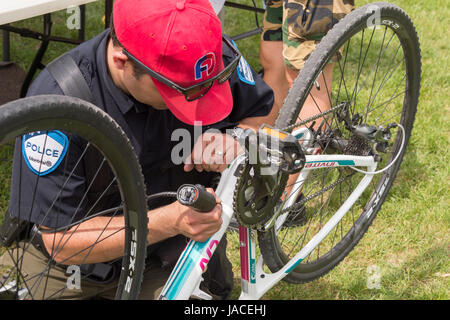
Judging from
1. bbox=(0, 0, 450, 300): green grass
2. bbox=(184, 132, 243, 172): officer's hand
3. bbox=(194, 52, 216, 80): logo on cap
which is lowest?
bbox=(0, 0, 450, 300): green grass

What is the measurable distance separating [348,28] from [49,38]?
7.09ft

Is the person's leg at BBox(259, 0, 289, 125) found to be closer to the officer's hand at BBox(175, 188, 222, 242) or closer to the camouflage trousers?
the camouflage trousers

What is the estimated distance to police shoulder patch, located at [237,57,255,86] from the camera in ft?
6.44

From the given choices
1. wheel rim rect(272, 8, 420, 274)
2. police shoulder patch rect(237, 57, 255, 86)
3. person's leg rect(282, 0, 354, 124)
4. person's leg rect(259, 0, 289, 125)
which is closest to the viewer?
police shoulder patch rect(237, 57, 255, 86)

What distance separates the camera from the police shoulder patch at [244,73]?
1964 mm

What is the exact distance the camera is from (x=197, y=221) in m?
1.66

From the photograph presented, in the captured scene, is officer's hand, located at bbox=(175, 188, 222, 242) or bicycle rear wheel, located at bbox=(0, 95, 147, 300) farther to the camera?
officer's hand, located at bbox=(175, 188, 222, 242)

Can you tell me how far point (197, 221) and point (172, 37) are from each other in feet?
1.70

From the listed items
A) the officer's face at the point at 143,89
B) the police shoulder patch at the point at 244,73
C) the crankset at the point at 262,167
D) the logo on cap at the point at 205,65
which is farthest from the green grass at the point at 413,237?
the logo on cap at the point at 205,65

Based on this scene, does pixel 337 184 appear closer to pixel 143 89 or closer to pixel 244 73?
pixel 244 73

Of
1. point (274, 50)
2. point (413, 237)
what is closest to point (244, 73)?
point (274, 50)

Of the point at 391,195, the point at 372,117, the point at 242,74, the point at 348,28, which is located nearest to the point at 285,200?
the point at 242,74

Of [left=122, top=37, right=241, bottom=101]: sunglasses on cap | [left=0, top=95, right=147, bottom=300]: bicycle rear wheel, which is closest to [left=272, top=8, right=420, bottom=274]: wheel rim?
[left=122, top=37, right=241, bottom=101]: sunglasses on cap

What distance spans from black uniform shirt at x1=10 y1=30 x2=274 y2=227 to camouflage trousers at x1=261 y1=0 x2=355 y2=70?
2.50ft
